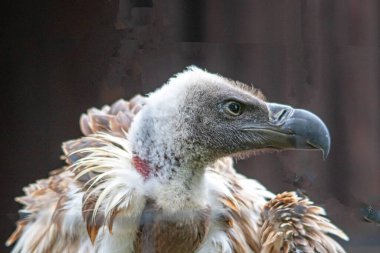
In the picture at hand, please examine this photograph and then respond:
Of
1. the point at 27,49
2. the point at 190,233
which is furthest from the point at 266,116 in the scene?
the point at 27,49

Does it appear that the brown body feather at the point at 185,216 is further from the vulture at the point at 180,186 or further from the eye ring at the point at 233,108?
the eye ring at the point at 233,108

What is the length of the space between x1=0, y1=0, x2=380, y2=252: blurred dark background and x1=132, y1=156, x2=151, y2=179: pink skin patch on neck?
11cm

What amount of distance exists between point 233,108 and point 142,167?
0.19 metres

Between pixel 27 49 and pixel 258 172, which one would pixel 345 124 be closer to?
pixel 258 172

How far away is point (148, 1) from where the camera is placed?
86 centimetres

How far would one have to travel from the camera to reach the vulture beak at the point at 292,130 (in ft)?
3.13

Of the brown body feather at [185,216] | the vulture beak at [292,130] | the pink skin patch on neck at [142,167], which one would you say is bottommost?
the brown body feather at [185,216]

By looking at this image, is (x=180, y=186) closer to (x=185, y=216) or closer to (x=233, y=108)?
(x=185, y=216)

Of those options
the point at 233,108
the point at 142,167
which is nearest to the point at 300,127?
the point at 233,108

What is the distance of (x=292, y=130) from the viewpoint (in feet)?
3.34

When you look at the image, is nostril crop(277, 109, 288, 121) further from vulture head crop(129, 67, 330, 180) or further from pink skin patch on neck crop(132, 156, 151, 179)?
pink skin patch on neck crop(132, 156, 151, 179)

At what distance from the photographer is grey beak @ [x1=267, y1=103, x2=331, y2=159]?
0.95 meters

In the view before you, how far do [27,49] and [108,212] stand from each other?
0.97ft

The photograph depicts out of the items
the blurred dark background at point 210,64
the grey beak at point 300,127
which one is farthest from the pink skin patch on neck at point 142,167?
the grey beak at point 300,127
